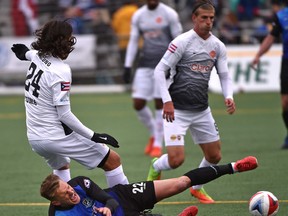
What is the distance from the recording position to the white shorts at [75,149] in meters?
8.43

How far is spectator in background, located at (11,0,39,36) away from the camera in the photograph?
2445 centimetres

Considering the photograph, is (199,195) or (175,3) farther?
(175,3)

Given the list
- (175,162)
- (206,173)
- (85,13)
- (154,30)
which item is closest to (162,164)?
(175,162)

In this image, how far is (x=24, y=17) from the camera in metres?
24.6

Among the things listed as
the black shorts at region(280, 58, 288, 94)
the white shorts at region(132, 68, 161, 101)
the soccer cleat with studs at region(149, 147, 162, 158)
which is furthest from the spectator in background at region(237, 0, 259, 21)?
the soccer cleat with studs at region(149, 147, 162, 158)

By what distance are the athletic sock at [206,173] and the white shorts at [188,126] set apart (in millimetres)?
1111

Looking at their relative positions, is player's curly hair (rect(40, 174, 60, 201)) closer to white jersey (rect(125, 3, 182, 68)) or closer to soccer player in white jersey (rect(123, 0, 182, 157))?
soccer player in white jersey (rect(123, 0, 182, 157))

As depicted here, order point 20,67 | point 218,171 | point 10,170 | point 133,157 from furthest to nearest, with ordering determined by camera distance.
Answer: point 20,67, point 133,157, point 10,170, point 218,171

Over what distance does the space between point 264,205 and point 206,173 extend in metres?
0.66

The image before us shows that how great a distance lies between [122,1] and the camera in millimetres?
25781

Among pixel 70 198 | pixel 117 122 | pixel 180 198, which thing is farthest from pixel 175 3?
pixel 70 198

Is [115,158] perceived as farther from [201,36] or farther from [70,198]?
[201,36]

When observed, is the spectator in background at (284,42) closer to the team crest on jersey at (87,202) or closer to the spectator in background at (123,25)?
the team crest on jersey at (87,202)

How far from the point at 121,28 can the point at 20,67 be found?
289cm
